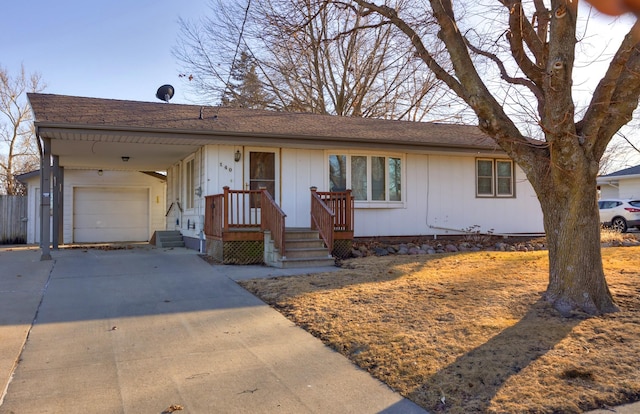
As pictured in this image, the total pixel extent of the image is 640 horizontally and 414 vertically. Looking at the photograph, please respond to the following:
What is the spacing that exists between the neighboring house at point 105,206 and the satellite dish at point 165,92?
4.76 m

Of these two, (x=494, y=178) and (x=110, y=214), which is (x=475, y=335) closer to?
(x=494, y=178)

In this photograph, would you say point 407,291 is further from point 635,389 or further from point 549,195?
point 635,389

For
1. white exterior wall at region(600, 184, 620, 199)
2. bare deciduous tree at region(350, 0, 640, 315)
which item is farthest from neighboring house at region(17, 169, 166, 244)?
white exterior wall at region(600, 184, 620, 199)

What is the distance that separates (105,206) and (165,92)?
5.94 metres

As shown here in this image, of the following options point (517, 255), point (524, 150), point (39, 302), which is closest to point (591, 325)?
point (524, 150)

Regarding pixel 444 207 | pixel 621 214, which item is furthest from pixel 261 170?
pixel 621 214

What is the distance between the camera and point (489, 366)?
438 centimetres

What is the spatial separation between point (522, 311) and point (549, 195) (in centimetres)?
154

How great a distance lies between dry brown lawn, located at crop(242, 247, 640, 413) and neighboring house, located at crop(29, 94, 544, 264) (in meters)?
4.31

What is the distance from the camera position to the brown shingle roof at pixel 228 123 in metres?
11.0

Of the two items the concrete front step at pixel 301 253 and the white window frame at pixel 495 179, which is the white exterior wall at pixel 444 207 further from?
the concrete front step at pixel 301 253

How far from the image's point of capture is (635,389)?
393 cm

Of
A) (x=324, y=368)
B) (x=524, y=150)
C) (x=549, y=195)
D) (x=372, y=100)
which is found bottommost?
(x=324, y=368)

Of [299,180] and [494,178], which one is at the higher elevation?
[494,178]
